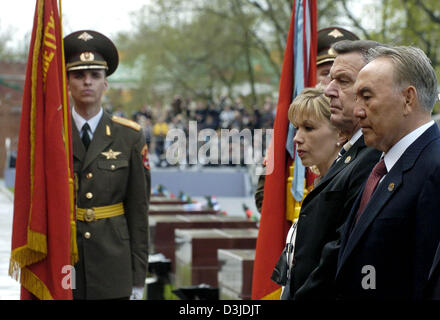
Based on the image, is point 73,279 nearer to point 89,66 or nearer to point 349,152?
point 89,66

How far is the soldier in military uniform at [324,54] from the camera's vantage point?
195 inches

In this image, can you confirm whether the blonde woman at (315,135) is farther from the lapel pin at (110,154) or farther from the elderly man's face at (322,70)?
the lapel pin at (110,154)

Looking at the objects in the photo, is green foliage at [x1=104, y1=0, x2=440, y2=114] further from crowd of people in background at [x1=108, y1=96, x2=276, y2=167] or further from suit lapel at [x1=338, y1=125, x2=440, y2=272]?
suit lapel at [x1=338, y1=125, x2=440, y2=272]

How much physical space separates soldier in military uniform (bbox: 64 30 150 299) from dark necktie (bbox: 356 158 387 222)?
2.39 meters

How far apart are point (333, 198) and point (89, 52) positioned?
2607 mm

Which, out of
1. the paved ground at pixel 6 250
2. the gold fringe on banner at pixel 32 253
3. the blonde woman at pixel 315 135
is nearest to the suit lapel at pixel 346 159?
the blonde woman at pixel 315 135

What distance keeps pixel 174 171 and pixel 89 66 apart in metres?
18.0

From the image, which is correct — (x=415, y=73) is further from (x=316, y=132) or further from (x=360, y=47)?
(x=316, y=132)

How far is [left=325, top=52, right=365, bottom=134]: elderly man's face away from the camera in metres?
3.16

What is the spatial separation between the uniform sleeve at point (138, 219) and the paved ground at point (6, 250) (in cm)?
242

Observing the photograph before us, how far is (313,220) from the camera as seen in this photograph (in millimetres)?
3049

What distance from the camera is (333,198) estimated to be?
300cm

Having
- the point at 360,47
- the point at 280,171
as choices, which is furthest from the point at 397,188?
the point at 280,171

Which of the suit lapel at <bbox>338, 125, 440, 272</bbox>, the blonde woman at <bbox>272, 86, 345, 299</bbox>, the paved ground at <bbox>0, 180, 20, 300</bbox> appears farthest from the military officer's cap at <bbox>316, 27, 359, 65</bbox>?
the paved ground at <bbox>0, 180, 20, 300</bbox>
